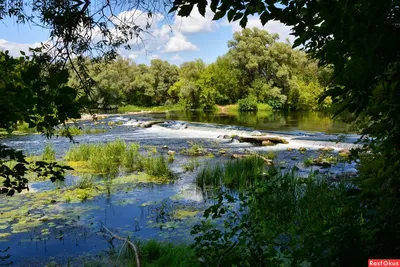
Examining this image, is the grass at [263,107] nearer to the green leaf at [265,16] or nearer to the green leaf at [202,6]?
the green leaf at [265,16]

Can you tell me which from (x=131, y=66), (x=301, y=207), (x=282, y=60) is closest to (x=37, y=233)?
(x=301, y=207)

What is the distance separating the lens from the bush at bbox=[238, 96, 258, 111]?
41938 mm

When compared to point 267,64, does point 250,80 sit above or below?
below

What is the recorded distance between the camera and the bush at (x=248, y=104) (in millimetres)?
41938

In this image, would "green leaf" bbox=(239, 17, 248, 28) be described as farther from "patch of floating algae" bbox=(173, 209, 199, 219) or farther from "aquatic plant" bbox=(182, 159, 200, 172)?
"aquatic plant" bbox=(182, 159, 200, 172)

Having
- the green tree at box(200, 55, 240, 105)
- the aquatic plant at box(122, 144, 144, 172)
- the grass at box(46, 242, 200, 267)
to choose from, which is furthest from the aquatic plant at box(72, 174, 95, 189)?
the green tree at box(200, 55, 240, 105)

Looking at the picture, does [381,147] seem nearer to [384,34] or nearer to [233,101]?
[384,34]

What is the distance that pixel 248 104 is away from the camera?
1651 inches

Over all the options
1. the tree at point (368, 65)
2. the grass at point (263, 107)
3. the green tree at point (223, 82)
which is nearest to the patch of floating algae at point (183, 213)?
the tree at point (368, 65)

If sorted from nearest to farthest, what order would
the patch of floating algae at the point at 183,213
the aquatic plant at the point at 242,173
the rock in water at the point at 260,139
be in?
the patch of floating algae at the point at 183,213 < the aquatic plant at the point at 242,173 < the rock in water at the point at 260,139

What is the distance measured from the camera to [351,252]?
4.38 feet

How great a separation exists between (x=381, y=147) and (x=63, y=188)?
8.63 metres

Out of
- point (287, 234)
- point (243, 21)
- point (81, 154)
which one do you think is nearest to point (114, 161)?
point (81, 154)

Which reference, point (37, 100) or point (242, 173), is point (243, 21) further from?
point (242, 173)
